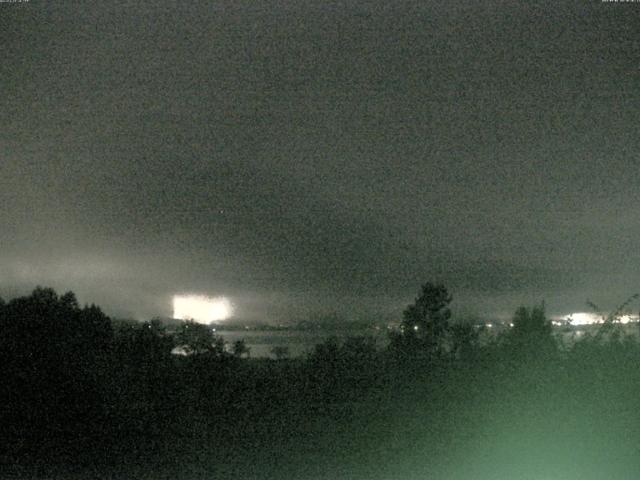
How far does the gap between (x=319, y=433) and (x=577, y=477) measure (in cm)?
362

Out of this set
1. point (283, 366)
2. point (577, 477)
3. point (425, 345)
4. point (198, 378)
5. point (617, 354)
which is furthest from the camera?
point (425, 345)

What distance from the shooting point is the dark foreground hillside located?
10.3 metres

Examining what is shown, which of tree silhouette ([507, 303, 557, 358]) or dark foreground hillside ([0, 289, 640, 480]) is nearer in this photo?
dark foreground hillside ([0, 289, 640, 480])

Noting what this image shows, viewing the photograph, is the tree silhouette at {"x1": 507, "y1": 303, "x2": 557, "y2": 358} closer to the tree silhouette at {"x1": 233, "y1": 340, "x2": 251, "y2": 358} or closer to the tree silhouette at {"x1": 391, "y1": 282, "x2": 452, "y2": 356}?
the tree silhouette at {"x1": 391, "y1": 282, "x2": 452, "y2": 356}

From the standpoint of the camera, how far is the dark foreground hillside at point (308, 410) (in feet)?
33.9

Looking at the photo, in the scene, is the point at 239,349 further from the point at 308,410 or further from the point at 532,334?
the point at 532,334

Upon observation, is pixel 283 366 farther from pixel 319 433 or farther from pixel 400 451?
pixel 400 451

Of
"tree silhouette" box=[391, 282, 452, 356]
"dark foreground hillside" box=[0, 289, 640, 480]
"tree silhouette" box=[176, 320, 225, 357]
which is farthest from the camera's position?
"tree silhouette" box=[391, 282, 452, 356]

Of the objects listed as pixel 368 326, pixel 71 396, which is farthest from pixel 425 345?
pixel 71 396

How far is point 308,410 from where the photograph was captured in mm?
12102

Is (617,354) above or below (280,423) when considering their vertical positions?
above

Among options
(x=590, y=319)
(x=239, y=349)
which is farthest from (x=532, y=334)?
(x=239, y=349)

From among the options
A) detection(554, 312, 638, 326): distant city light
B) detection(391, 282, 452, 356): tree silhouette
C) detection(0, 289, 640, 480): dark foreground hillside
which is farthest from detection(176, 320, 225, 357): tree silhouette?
detection(554, 312, 638, 326): distant city light

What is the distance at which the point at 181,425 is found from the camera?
453 inches
